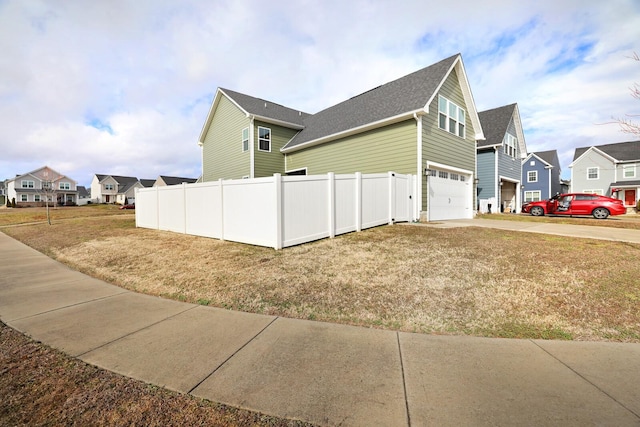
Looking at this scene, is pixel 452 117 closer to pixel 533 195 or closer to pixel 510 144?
pixel 510 144

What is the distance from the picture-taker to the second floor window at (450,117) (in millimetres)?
12383

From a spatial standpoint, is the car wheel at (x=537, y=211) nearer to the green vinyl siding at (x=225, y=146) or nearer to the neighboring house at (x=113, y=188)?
the green vinyl siding at (x=225, y=146)

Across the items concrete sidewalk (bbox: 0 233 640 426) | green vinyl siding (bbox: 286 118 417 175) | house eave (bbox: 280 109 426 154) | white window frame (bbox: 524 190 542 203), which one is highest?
house eave (bbox: 280 109 426 154)

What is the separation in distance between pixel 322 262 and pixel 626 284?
523cm

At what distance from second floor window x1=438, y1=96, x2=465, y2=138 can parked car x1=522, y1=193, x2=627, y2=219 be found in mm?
8581

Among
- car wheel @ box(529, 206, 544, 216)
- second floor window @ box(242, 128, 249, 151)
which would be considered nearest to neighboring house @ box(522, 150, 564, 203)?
car wheel @ box(529, 206, 544, 216)

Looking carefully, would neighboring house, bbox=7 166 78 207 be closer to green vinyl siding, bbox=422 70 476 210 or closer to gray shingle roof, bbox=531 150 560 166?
green vinyl siding, bbox=422 70 476 210

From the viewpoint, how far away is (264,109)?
1706 cm

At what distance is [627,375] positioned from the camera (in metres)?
2.31

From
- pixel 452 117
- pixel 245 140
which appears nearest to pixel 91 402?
pixel 245 140

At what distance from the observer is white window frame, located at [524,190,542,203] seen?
29359 mm

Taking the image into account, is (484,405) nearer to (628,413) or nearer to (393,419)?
(393,419)

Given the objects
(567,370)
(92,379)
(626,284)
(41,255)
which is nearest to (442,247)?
(626,284)

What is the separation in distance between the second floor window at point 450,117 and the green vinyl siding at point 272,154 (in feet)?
30.3
